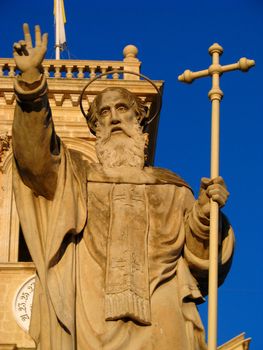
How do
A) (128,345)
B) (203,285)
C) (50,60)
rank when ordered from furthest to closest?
(50,60) → (203,285) → (128,345)

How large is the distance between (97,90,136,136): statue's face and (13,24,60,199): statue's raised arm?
509mm

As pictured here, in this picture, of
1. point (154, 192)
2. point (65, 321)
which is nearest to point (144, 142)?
point (154, 192)

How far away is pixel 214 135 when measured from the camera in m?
9.46

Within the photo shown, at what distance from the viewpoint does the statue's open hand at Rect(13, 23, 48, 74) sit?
9.30 metres

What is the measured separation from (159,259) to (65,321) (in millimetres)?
664

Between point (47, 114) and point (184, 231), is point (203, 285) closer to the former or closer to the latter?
point (184, 231)

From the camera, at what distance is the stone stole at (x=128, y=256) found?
9.18 metres

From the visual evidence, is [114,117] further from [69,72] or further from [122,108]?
[69,72]

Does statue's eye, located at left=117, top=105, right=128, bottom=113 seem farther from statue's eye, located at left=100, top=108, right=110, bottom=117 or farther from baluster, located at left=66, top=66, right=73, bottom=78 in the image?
baluster, located at left=66, top=66, right=73, bottom=78

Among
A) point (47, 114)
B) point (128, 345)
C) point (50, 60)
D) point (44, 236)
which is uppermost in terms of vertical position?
point (50, 60)

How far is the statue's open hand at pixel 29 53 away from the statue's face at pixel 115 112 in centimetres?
73

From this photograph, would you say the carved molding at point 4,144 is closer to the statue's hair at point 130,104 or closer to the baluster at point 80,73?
the baluster at point 80,73

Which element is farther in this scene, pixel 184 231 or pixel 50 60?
pixel 50 60

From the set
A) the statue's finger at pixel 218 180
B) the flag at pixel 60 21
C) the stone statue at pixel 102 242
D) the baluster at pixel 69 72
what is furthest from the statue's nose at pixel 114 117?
the flag at pixel 60 21
